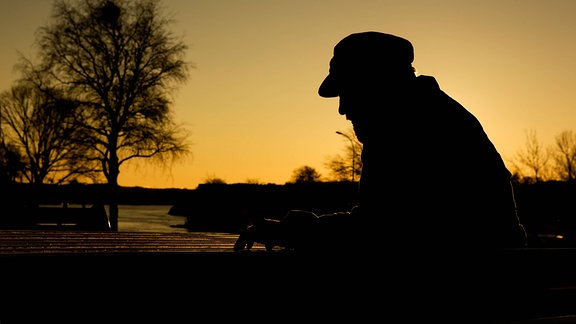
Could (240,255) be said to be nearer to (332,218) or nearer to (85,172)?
(332,218)

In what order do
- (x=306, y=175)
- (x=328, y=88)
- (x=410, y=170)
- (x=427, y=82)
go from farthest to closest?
(x=306, y=175)
(x=328, y=88)
(x=427, y=82)
(x=410, y=170)

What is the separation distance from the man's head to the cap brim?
73mm

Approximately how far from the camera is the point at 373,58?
6.11 feet

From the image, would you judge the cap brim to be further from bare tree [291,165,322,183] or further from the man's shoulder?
bare tree [291,165,322,183]

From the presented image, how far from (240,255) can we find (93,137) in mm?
28665

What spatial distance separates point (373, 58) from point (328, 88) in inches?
8.7

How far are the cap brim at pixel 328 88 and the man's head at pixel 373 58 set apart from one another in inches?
2.9

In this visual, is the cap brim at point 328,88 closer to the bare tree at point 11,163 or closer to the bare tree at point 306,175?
the bare tree at point 11,163

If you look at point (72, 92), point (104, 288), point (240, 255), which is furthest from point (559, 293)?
point (72, 92)

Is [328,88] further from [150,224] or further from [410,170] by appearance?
[150,224]

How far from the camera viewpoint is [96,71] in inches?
1128

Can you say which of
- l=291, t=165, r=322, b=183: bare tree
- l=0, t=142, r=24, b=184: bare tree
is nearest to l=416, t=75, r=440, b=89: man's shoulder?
l=0, t=142, r=24, b=184: bare tree

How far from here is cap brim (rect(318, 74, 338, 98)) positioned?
6.56 ft

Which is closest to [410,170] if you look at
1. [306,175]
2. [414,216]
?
[414,216]
